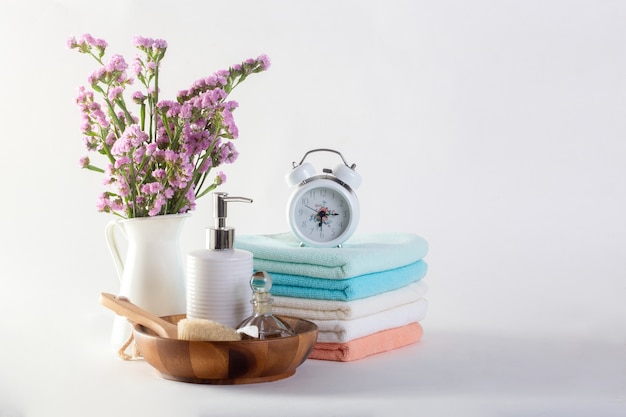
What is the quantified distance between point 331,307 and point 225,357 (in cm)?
31

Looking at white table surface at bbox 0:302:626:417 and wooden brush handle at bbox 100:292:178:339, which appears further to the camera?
wooden brush handle at bbox 100:292:178:339

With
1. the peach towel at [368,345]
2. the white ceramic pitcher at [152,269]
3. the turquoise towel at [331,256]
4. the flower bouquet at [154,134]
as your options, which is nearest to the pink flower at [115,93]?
the flower bouquet at [154,134]

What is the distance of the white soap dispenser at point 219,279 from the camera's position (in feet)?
5.91

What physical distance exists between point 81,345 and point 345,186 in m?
0.61

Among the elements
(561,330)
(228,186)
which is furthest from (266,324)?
(228,186)

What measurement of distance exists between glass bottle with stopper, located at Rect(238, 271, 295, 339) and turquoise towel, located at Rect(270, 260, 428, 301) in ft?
0.50

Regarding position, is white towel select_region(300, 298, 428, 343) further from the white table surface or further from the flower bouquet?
the flower bouquet

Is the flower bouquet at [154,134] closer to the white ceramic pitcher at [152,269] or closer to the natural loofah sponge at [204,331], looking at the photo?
the white ceramic pitcher at [152,269]

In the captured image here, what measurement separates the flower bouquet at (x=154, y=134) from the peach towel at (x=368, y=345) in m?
0.37

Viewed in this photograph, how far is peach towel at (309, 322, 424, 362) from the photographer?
188 centimetres

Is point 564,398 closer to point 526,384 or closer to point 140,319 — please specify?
point 526,384

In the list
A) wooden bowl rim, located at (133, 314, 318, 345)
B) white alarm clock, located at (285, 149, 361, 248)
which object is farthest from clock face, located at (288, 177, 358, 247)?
wooden bowl rim, located at (133, 314, 318, 345)

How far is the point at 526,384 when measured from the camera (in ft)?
5.73

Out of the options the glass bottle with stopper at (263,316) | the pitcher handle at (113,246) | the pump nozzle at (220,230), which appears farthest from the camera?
the pitcher handle at (113,246)
